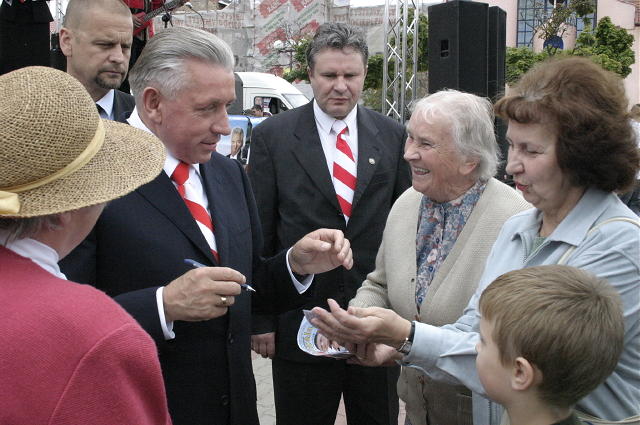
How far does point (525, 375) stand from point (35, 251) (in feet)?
3.66

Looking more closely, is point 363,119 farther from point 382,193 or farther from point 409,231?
point 409,231

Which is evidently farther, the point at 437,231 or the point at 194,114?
the point at 437,231

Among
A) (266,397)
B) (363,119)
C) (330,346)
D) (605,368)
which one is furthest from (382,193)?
(266,397)

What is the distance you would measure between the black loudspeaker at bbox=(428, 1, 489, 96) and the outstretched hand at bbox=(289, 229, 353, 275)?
3.76 metres

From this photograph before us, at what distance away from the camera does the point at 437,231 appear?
261 cm

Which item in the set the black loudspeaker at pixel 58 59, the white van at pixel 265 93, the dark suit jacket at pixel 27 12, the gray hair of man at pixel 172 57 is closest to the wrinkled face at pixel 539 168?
the gray hair of man at pixel 172 57

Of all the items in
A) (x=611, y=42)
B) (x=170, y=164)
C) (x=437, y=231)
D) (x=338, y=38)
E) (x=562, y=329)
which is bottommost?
(x=611, y=42)

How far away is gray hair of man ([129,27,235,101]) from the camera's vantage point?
2082 millimetres

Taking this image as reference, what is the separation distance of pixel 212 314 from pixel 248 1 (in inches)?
1550

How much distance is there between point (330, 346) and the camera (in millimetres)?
2475

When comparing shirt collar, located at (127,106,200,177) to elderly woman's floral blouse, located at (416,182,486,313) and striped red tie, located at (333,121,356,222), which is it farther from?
striped red tie, located at (333,121,356,222)

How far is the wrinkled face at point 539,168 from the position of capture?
6.24ft

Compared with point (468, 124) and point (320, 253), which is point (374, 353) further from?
point (468, 124)

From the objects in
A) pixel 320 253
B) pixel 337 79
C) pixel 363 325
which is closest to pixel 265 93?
pixel 337 79
